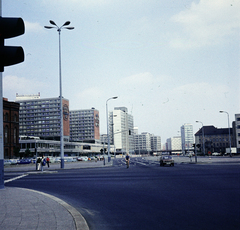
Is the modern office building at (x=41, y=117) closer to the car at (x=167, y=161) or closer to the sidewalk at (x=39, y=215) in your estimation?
the car at (x=167, y=161)

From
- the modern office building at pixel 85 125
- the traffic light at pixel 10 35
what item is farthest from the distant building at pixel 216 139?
the traffic light at pixel 10 35

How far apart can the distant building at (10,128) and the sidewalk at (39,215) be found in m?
79.9

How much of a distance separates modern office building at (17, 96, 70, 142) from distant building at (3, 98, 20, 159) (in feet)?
197

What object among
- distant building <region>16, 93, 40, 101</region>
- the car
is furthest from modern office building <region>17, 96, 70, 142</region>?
the car

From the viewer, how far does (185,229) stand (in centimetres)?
545

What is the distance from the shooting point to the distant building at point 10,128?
277 ft

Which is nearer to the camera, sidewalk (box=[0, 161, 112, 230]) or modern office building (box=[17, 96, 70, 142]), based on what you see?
sidewalk (box=[0, 161, 112, 230])

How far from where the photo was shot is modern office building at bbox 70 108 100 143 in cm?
18450

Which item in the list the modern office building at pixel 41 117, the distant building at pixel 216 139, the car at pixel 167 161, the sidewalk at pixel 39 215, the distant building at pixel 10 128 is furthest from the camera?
the distant building at pixel 216 139

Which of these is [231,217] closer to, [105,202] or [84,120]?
[105,202]

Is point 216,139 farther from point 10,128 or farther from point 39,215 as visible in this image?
point 39,215

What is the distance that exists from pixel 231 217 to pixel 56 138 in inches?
5733

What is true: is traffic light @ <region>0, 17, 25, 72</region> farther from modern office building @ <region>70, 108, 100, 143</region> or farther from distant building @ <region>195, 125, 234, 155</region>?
modern office building @ <region>70, 108, 100, 143</region>

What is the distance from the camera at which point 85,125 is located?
7343 inches
